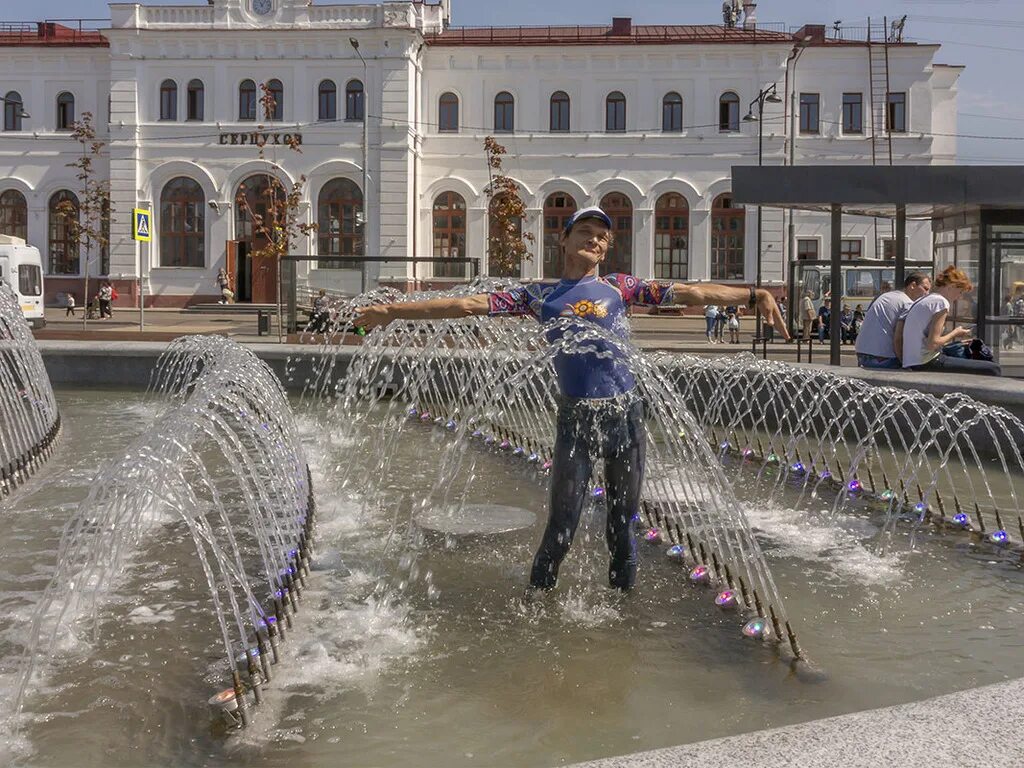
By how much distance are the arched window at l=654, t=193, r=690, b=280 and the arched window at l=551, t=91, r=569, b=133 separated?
15.4 feet

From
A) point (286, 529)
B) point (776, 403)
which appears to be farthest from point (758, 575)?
point (776, 403)

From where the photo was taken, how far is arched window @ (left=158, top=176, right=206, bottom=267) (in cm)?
4459

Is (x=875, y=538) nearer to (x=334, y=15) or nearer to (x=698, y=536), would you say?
(x=698, y=536)

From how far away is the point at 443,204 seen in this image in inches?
1809

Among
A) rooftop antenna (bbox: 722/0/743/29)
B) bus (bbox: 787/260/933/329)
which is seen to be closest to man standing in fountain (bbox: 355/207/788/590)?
bus (bbox: 787/260/933/329)

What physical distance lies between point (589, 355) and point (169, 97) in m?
42.5

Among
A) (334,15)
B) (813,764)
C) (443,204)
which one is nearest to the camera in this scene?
(813,764)

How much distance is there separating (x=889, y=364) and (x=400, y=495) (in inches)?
228

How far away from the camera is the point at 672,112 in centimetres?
4544

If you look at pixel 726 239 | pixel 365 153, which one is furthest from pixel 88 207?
pixel 726 239

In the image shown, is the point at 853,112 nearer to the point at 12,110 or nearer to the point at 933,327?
the point at 12,110

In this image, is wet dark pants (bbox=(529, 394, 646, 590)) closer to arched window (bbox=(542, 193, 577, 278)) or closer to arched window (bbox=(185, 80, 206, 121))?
arched window (bbox=(542, 193, 577, 278))

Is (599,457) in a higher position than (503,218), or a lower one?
lower

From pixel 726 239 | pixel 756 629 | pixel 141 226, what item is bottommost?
pixel 756 629
